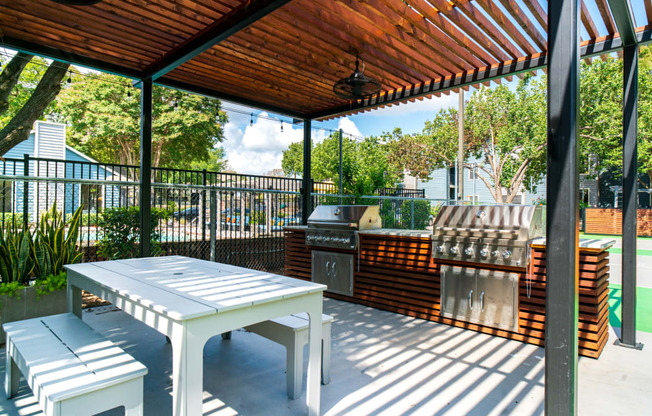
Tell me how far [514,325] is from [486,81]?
279 cm

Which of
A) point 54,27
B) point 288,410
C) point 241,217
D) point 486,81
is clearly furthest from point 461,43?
point 241,217

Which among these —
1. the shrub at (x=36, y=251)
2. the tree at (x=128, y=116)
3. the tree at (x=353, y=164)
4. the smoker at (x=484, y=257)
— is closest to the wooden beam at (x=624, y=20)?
the smoker at (x=484, y=257)

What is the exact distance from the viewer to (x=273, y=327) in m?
2.46

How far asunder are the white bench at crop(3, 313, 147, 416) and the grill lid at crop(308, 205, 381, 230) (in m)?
3.09

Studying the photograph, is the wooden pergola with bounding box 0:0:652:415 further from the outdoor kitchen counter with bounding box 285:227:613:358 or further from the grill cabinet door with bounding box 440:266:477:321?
the grill cabinet door with bounding box 440:266:477:321

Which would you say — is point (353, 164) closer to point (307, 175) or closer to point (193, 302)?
point (307, 175)

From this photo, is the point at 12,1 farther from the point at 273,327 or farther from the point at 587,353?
the point at 587,353

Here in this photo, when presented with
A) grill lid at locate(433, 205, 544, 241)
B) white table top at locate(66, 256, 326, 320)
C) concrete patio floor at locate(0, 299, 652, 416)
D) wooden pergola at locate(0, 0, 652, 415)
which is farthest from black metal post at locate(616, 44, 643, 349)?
white table top at locate(66, 256, 326, 320)

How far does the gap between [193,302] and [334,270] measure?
127 inches

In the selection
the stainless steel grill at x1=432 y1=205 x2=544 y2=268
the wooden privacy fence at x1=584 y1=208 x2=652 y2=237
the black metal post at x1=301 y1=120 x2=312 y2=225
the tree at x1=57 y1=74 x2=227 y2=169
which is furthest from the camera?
the tree at x1=57 y1=74 x2=227 y2=169

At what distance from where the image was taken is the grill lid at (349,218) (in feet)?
15.4

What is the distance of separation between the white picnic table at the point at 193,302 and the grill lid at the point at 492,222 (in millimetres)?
2009

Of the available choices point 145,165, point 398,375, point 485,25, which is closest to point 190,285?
point 398,375

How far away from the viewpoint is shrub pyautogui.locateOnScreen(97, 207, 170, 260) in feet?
15.7
